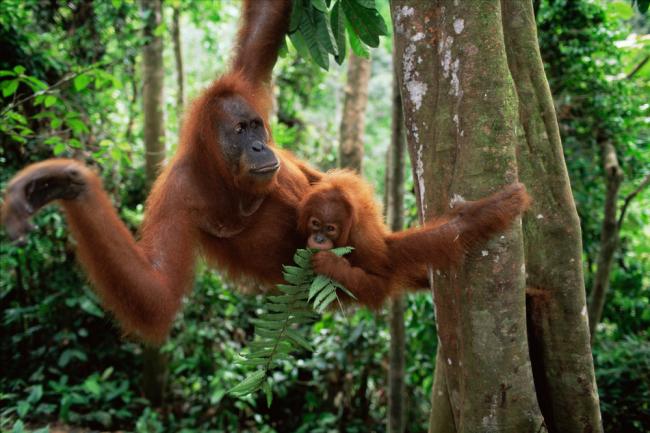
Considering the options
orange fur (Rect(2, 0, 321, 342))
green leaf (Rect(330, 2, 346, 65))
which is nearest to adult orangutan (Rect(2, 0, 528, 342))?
orange fur (Rect(2, 0, 321, 342))

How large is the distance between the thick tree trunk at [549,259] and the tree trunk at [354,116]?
3.55m

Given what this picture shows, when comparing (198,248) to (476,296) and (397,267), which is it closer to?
(397,267)

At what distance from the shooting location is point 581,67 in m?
4.20

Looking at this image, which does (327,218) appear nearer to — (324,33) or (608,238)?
(324,33)

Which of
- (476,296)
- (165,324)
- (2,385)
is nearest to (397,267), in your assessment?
(476,296)

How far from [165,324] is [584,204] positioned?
4021 millimetres

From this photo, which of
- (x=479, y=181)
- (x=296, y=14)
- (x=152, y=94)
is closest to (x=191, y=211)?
(x=296, y=14)

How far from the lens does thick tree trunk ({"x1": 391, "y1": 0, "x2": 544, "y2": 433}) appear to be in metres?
1.52

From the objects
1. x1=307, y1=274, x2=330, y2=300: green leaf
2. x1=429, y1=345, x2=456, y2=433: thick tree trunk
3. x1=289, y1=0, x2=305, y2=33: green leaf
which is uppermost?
x1=289, y1=0, x2=305, y2=33: green leaf

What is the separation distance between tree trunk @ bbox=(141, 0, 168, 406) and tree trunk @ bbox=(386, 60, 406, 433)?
99.0 inches

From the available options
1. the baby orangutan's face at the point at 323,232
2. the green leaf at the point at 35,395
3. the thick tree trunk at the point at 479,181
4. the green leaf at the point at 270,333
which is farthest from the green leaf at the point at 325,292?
the green leaf at the point at 35,395

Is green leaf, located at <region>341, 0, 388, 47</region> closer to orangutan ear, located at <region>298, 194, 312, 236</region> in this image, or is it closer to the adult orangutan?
the adult orangutan

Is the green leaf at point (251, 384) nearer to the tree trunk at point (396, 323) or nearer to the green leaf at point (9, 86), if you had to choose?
the tree trunk at point (396, 323)

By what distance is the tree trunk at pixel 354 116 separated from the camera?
566cm
